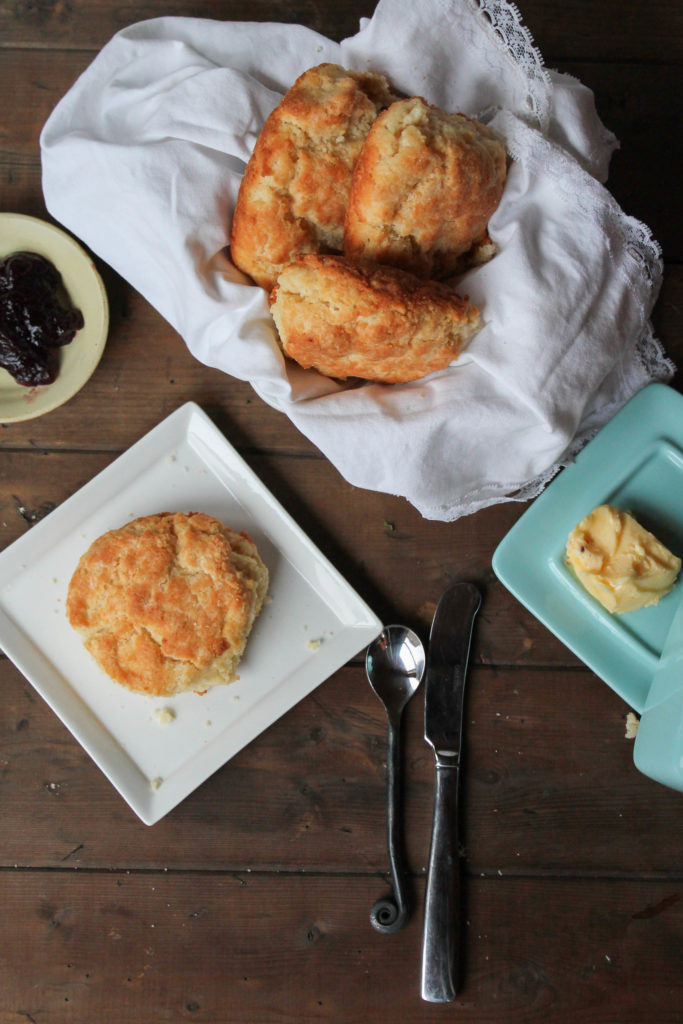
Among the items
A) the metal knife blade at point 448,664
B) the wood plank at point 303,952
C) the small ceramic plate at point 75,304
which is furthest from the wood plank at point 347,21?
the wood plank at point 303,952

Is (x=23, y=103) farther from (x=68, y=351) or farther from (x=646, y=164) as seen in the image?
(x=646, y=164)

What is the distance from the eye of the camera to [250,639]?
5.04 feet

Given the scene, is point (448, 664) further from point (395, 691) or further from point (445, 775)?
point (445, 775)

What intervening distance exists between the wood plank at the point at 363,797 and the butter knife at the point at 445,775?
0.04 meters

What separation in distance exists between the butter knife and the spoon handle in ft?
0.17

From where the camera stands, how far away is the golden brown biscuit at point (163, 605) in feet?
4.66

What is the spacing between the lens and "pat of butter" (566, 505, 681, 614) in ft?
4.42

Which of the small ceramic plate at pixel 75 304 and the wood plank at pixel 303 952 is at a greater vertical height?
the small ceramic plate at pixel 75 304

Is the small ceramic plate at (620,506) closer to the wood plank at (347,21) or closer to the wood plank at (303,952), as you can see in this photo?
the wood plank at (303,952)

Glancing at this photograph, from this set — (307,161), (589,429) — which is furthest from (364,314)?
(589,429)

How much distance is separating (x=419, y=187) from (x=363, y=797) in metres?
1.16

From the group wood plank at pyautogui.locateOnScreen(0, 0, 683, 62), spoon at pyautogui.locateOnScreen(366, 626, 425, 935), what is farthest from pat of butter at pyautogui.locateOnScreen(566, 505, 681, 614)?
wood plank at pyautogui.locateOnScreen(0, 0, 683, 62)

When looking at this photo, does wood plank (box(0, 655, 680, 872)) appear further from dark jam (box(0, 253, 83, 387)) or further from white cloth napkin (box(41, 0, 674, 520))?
dark jam (box(0, 253, 83, 387))

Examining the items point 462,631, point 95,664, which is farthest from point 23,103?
point 462,631
